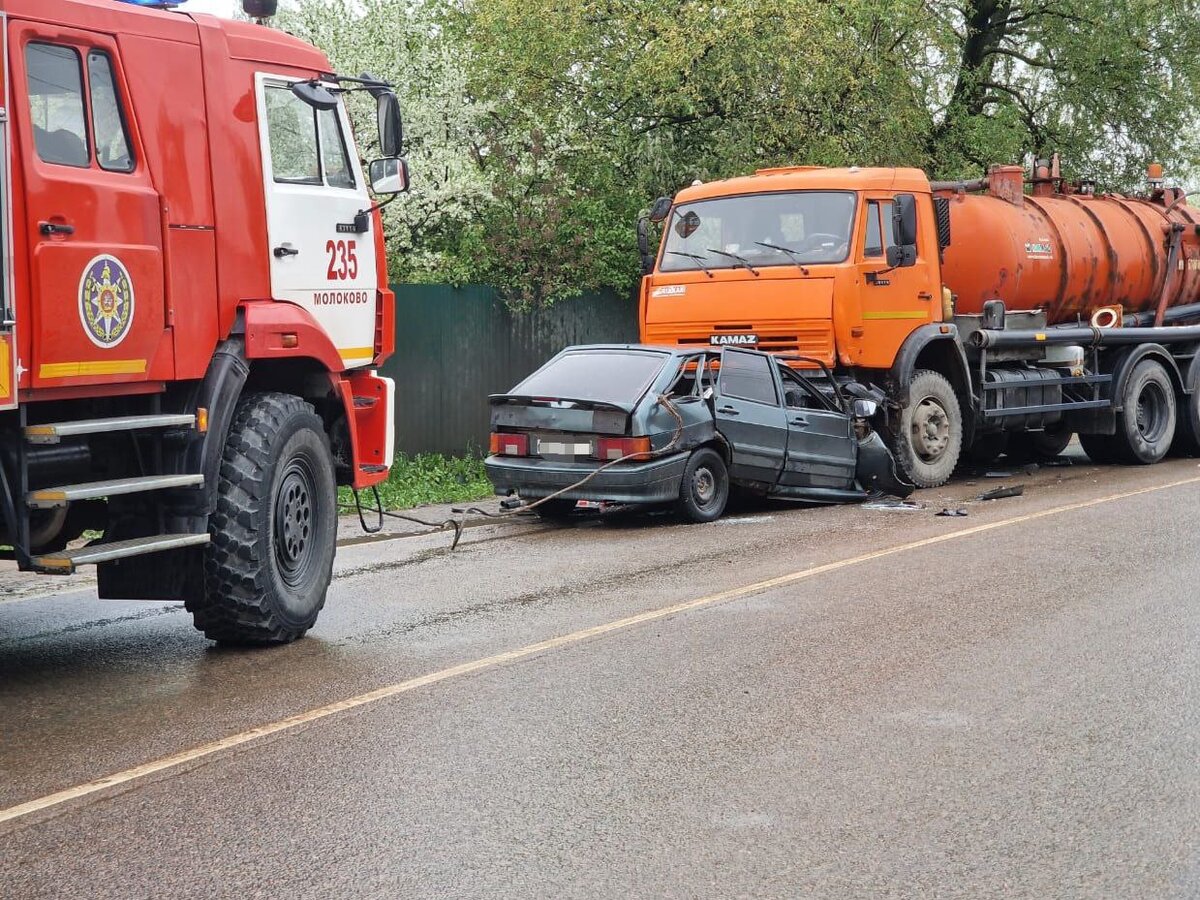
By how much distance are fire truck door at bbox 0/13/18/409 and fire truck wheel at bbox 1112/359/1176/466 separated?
14659 mm

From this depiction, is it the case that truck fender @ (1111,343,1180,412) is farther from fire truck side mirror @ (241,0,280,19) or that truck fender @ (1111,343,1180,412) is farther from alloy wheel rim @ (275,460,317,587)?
fire truck side mirror @ (241,0,280,19)

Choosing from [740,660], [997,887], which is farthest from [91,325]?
[997,887]

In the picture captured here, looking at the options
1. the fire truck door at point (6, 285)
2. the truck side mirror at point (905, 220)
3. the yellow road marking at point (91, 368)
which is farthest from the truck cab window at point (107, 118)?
the truck side mirror at point (905, 220)

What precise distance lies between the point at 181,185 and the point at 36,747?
2.73 metres

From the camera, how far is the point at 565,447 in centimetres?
1246

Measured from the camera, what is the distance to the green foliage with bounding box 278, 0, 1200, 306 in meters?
18.6

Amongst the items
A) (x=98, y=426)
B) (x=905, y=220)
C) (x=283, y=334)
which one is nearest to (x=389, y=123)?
(x=283, y=334)

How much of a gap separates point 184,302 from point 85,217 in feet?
2.38

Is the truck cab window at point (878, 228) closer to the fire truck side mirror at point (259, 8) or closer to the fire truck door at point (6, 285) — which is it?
the fire truck side mirror at point (259, 8)

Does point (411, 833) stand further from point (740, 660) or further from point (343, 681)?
point (740, 660)

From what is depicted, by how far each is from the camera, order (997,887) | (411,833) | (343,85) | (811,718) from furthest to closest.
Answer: (343,85)
(811,718)
(411,833)
(997,887)

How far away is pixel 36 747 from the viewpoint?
19.1 feet

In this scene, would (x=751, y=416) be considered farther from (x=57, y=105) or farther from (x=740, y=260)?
(x=57, y=105)

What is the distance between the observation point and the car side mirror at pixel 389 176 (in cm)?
827
